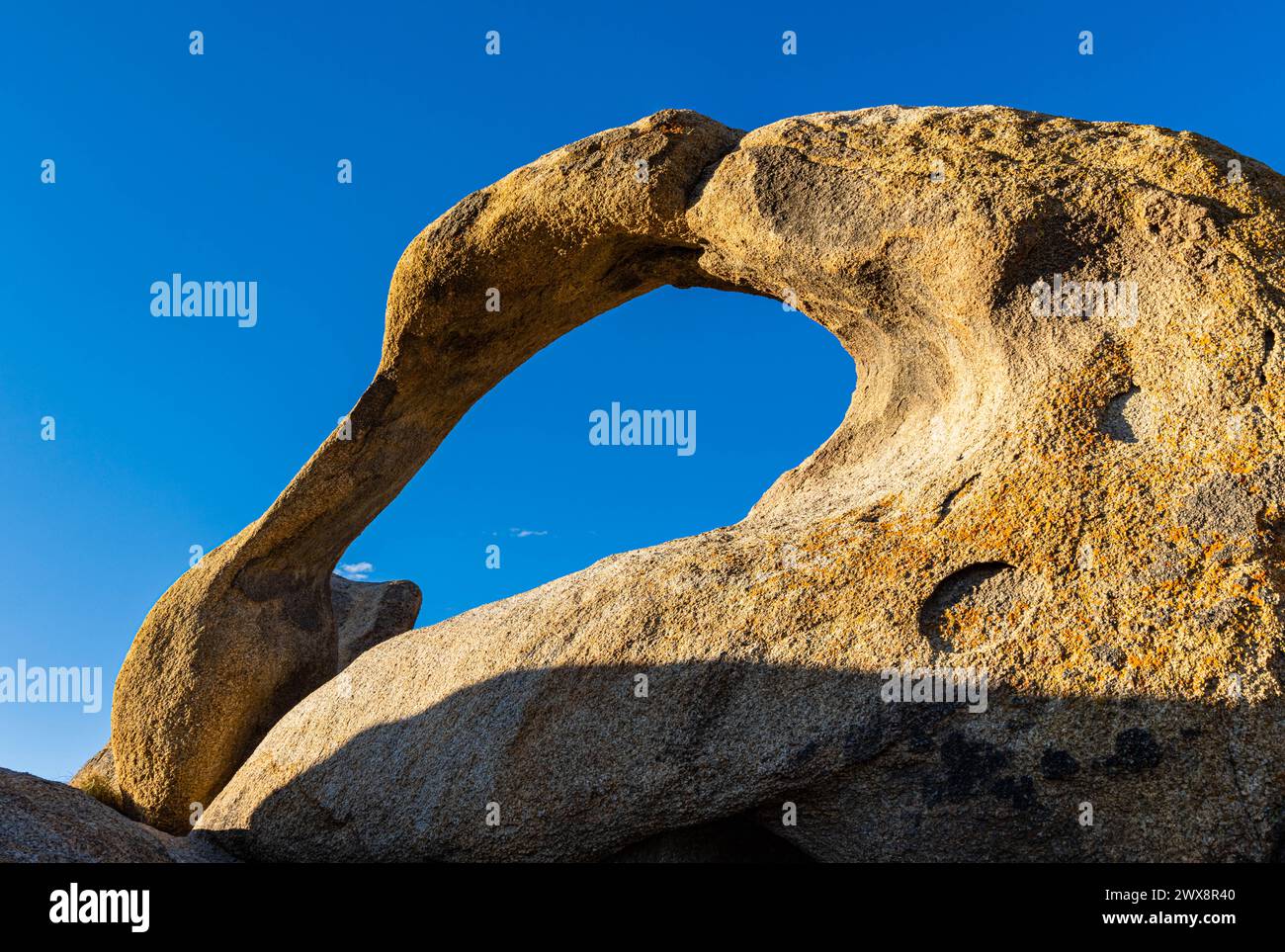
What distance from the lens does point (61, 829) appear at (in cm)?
488

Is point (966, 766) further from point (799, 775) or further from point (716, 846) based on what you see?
point (716, 846)

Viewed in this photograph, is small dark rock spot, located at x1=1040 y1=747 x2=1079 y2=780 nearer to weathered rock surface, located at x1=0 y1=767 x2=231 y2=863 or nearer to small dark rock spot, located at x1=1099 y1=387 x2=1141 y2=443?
small dark rock spot, located at x1=1099 y1=387 x2=1141 y2=443

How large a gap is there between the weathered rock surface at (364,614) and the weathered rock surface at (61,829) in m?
3.77

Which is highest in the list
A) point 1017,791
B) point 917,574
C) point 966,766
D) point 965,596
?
point 917,574

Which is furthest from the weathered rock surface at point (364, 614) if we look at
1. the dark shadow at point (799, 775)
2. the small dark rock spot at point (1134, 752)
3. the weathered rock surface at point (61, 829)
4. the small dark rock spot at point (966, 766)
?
the small dark rock spot at point (1134, 752)

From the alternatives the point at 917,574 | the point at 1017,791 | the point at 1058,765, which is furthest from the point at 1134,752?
the point at 917,574

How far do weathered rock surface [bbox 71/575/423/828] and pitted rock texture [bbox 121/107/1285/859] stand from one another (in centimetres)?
319

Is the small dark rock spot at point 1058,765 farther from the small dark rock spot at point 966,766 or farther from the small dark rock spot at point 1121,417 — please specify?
the small dark rock spot at point 1121,417

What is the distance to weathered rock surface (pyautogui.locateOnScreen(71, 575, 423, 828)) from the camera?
388 inches

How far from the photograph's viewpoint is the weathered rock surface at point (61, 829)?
4.59 meters

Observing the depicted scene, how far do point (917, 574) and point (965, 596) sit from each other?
8.7 inches

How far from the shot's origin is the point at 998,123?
228 inches

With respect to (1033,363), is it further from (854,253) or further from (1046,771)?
(1046,771)
